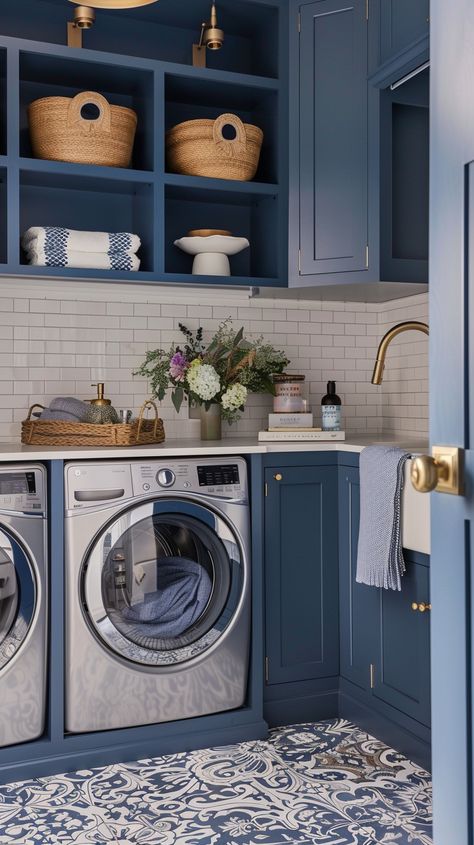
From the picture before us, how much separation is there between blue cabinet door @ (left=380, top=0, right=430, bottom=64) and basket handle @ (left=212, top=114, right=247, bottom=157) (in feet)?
1.91

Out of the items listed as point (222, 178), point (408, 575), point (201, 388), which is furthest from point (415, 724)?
point (222, 178)

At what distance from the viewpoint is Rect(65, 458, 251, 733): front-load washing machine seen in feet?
8.77

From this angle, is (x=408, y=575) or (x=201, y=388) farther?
(x=201, y=388)

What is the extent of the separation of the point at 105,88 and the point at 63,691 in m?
2.29

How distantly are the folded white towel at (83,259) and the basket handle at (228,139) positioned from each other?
21.6 inches

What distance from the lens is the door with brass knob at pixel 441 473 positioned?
3.55ft

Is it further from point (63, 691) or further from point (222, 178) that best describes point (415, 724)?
point (222, 178)

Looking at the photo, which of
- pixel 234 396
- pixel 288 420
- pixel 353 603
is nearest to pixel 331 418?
pixel 288 420

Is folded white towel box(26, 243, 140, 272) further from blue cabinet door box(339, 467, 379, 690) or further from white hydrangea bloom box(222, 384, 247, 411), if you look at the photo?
blue cabinet door box(339, 467, 379, 690)

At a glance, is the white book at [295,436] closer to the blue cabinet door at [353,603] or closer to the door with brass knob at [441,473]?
the blue cabinet door at [353,603]

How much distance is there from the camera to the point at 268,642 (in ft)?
9.77

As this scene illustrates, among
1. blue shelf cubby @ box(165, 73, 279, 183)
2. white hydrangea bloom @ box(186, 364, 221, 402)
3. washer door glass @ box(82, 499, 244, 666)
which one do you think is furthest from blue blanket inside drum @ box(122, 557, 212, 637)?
blue shelf cubby @ box(165, 73, 279, 183)

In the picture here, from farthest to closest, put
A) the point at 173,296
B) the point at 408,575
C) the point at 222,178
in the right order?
the point at 173,296
the point at 222,178
the point at 408,575

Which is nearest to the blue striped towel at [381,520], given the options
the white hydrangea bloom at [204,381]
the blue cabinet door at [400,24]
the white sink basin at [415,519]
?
the white sink basin at [415,519]
